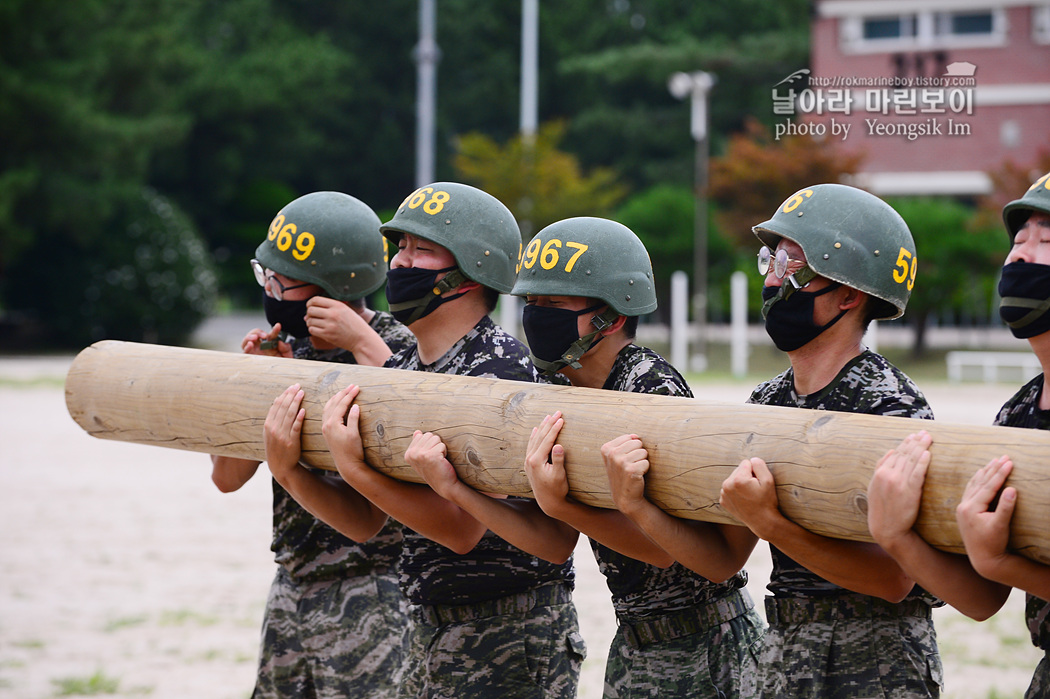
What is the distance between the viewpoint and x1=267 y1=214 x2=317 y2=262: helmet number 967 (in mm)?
4809

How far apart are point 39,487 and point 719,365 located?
18.5m

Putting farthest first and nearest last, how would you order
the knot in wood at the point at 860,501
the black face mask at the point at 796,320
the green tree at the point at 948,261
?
1. the green tree at the point at 948,261
2. the black face mask at the point at 796,320
3. the knot in wood at the point at 860,501

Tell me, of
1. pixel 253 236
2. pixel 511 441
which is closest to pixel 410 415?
pixel 511 441

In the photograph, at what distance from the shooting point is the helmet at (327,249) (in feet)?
15.8

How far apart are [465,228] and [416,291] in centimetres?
30

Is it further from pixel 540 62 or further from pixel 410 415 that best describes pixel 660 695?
pixel 540 62

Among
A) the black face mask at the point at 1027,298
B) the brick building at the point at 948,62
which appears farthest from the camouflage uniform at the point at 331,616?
the brick building at the point at 948,62

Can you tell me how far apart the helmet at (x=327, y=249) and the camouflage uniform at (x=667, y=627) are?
1601 millimetres

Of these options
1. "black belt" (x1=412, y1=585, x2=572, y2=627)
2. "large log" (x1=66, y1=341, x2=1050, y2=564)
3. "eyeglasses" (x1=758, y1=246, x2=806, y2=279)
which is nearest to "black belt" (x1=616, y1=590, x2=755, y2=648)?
"black belt" (x1=412, y1=585, x2=572, y2=627)

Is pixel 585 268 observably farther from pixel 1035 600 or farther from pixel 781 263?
pixel 1035 600

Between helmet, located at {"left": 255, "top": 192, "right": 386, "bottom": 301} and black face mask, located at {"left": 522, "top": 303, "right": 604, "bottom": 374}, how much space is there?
1292 millimetres

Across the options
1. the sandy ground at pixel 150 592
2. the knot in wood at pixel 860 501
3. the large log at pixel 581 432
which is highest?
the large log at pixel 581 432

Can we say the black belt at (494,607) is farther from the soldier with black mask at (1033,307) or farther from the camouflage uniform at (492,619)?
the soldier with black mask at (1033,307)

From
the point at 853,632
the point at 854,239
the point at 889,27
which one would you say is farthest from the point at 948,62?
the point at 853,632
